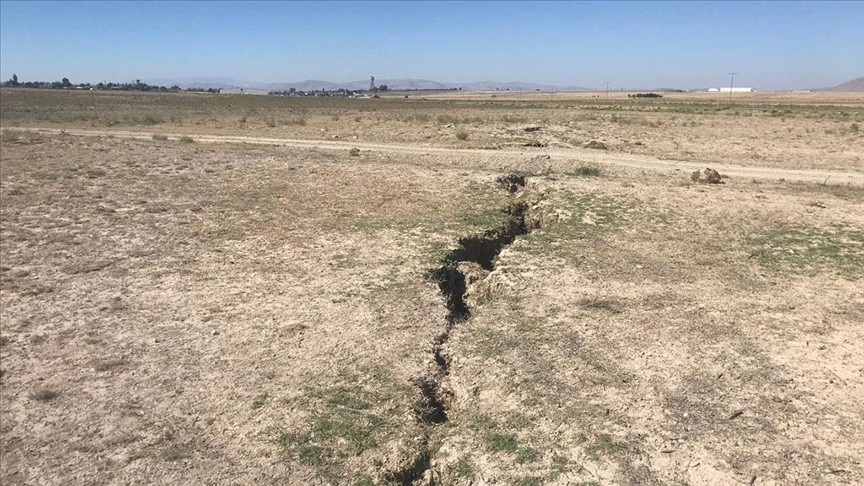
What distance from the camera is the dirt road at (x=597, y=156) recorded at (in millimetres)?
18391

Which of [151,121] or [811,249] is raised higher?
[151,121]

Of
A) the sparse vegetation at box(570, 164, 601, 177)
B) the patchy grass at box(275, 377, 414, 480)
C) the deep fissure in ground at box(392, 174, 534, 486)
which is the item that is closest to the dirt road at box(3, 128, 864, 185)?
the sparse vegetation at box(570, 164, 601, 177)

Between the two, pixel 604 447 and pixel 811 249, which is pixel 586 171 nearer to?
pixel 811 249

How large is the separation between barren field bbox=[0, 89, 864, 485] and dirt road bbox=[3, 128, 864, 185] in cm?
279

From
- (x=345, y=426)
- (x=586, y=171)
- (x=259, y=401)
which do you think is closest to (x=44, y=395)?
(x=259, y=401)

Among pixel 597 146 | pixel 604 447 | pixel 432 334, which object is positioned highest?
pixel 597 146

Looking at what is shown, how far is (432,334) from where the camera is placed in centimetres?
737

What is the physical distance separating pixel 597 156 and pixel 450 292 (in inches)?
609

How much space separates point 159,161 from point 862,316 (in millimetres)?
20428

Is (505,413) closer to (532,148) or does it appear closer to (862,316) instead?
(862,316)

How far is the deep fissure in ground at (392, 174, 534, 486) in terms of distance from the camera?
5.27 m

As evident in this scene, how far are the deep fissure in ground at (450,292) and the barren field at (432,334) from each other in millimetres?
42

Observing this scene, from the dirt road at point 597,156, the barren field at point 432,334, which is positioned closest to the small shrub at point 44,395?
the barren field at point 432,334

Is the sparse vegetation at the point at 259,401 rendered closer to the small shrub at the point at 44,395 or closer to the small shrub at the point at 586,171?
the small shrub at the point at 44,395
